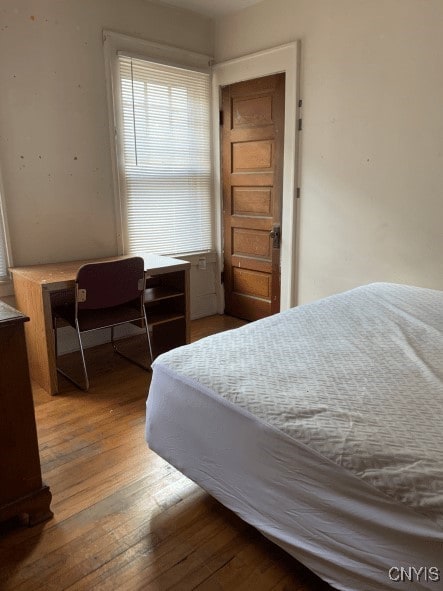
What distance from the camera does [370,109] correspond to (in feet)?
9.29

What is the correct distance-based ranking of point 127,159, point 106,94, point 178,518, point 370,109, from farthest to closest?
1. point 127,159
2. point 106,94
3. point 370,109
4. point 178,518

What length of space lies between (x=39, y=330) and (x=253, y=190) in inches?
82.0

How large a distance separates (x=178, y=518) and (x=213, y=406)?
1.81 feet

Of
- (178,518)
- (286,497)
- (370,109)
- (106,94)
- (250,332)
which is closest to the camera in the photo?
(286,497)

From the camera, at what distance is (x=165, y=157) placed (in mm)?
3613

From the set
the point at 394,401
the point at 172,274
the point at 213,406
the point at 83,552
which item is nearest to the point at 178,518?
the point at 83,552

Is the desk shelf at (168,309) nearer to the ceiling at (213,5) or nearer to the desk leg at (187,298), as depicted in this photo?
the desk leg at (187,298)

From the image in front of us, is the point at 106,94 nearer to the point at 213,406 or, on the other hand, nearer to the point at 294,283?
the point at 294,283

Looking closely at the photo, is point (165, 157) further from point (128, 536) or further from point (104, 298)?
point (128, 536)

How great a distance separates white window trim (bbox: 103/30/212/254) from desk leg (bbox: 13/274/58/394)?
37.2 inches

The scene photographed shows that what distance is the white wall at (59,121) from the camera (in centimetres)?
277

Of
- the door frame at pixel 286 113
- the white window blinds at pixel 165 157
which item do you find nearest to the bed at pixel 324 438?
the door frame at pixel 286 113
